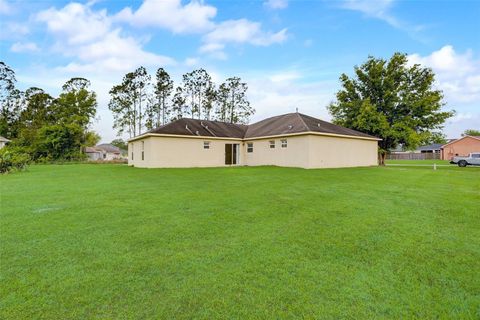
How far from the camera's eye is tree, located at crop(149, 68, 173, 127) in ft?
105

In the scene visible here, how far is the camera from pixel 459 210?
5203 millimetres

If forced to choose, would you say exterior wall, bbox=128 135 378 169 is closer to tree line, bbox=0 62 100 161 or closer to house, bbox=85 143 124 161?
tree line, bbox=0 62 100 161

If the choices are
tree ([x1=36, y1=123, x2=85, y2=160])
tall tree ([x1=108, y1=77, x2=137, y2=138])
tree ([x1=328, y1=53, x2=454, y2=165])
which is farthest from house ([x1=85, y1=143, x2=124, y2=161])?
tree ([x1=328, y1=53, x2=454, y2=165])

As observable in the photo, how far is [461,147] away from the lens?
40.8 metres

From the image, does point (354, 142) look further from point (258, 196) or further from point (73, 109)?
point (73, 109)

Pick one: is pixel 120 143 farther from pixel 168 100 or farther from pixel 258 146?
pixel 258 146

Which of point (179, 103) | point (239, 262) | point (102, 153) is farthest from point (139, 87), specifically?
point (239, 262)

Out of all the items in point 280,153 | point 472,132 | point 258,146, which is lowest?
point 280,153

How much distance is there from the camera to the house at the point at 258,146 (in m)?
17.2

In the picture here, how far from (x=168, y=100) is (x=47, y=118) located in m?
15.0

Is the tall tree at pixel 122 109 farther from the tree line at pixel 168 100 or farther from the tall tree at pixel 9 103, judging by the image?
the tall tree at pixel 9 103

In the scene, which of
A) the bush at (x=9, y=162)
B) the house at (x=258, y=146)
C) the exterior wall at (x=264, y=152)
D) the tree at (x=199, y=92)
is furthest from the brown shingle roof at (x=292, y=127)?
the bush at (x=9, y=162)

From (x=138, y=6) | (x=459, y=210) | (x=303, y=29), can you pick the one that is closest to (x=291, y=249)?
(x=459, y=210)

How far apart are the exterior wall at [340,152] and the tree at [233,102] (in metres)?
18.2
